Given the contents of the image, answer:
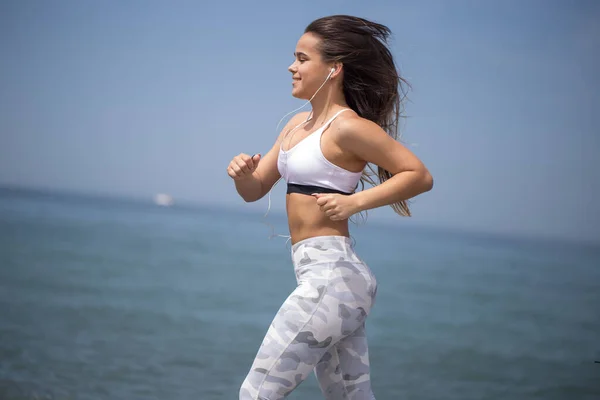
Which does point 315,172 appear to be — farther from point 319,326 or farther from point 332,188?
point 319,326

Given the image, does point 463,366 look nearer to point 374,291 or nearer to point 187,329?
point 187,329

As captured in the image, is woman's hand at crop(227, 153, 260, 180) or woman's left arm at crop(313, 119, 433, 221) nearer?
woman's left arm at crop(313, 119, 433, 221)

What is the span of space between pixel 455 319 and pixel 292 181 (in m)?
5.80

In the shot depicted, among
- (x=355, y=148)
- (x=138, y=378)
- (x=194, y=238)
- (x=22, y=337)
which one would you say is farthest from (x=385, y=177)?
(x=194, y=238)

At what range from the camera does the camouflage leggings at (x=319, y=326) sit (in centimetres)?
165

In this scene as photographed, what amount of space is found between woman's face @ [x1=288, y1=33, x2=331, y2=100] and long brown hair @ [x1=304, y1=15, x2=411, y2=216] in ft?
0.06

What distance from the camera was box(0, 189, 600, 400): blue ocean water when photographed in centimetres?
410

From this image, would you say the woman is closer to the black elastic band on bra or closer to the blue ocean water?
the black elastic band on bra

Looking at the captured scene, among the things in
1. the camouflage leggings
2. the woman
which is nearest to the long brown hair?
the woman

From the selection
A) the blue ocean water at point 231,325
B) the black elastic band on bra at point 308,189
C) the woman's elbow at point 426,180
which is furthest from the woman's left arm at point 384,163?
the blue ocean water at point 231,325

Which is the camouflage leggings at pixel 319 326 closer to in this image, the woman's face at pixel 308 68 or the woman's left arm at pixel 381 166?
the woman's left arm at pixel 381 166

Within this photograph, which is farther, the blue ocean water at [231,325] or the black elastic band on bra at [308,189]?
the blue ocean water at [231,325]

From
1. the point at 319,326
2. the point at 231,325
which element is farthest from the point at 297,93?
the point at 231,325

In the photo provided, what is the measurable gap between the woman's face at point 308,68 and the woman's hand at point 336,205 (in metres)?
0.34
